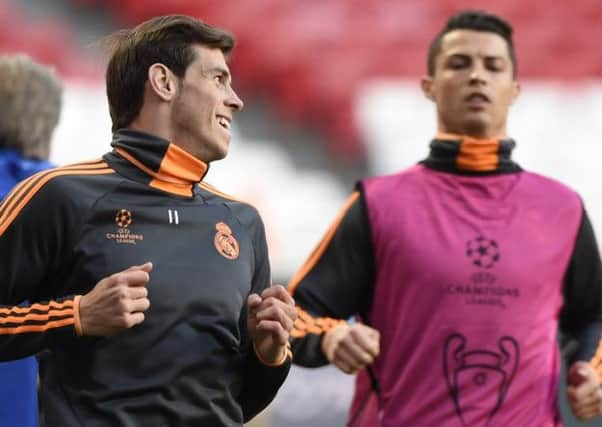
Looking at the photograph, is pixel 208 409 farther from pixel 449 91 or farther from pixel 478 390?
pixel 449 91

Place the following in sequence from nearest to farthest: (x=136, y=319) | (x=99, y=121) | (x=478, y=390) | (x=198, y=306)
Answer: (x=136, y=319) → (x=198, y=306) → (x=478, y=390) → (x=99, y=121)

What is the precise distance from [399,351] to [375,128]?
12.6ft

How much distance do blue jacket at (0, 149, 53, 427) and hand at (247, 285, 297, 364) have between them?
892mm

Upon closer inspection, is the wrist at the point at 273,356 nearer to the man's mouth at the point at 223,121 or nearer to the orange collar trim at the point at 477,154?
the man's mouth at the point at 223,121

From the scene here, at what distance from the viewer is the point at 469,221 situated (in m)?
3.89

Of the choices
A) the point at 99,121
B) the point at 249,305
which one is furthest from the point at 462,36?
the point at 99,121

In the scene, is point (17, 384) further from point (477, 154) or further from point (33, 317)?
point (477, 154)

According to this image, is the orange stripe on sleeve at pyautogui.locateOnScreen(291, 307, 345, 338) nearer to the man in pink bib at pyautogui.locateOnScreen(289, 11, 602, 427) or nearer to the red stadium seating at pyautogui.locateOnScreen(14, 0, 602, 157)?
the man in pink bib at pyautogui.locateOnScreen(289, 11, 602, 427)

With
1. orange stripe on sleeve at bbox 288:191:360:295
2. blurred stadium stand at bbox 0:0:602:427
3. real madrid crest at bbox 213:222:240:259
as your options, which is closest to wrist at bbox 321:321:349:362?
orange stripe on sleeve at bbox 288:191:360:295

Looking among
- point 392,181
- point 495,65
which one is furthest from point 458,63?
point 392,181

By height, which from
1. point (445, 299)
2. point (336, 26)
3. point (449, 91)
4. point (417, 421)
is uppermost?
point (336, 26)

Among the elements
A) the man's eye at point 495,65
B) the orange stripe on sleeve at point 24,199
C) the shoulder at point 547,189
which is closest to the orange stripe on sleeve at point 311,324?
the shoulder at point 547,189

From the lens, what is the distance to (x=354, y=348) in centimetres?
354

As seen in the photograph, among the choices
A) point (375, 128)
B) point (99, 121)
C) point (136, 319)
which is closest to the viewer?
point (136, 319)
